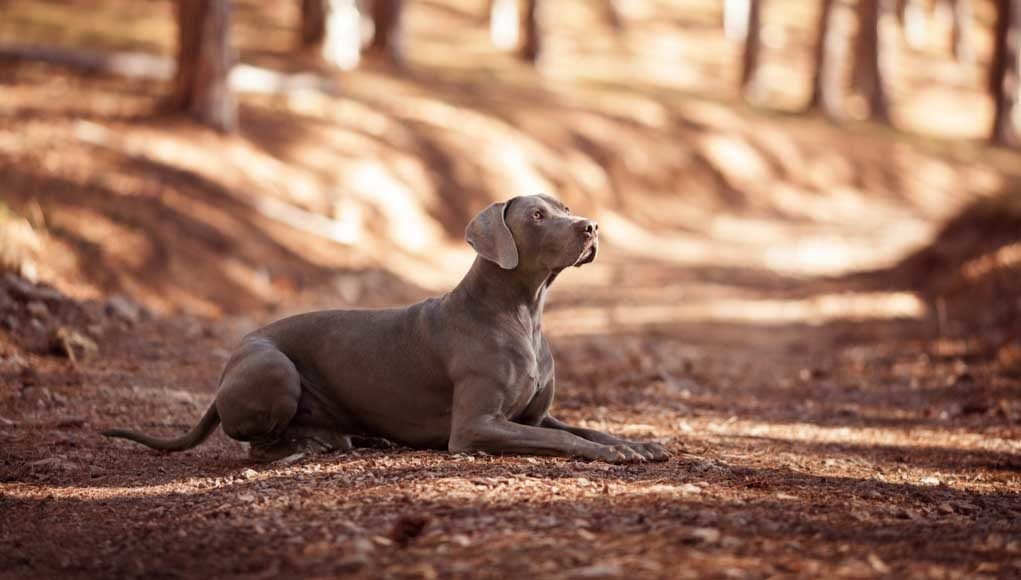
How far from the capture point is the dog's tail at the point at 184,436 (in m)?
7.54

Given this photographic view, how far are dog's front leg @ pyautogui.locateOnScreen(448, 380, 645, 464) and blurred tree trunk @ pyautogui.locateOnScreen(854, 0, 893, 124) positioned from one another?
33.8 meters

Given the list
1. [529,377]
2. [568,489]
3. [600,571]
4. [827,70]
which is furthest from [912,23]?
[600,571]

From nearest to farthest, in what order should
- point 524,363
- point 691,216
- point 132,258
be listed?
point 524,363 < point 132,258 < point 691,216

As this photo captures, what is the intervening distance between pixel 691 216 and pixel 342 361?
20042mm

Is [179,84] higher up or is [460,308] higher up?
[179,84]

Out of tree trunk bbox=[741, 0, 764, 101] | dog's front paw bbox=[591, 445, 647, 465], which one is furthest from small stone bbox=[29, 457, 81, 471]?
tree trunk bbox=[741, 0, 764, 101]

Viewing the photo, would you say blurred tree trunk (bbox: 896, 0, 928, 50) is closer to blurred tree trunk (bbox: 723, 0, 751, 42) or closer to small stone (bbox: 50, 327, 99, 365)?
blurred tree trunk (bbox: 723, 0, 751, 42)

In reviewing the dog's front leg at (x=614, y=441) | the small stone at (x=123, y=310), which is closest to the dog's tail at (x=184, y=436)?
the dog's front leg at (x=614, y=441)

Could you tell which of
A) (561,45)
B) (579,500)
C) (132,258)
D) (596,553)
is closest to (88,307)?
(132,258)

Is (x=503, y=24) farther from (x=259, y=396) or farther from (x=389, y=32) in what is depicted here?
(x=259, y=396)

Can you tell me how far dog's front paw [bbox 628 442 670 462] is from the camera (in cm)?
689

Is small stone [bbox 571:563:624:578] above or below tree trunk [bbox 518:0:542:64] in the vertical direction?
below

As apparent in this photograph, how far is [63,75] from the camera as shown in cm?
1942

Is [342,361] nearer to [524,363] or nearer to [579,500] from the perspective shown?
[524,363]
